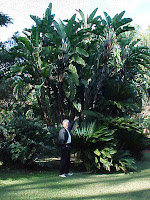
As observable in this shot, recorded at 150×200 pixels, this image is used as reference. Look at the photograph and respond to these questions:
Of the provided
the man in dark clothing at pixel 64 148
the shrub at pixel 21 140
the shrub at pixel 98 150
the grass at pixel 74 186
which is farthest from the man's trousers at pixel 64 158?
the shrub at pixel 98 150

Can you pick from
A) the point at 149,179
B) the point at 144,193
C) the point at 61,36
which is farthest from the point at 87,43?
the point at 144,193

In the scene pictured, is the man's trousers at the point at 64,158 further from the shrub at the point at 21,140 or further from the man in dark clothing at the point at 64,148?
the shrub at the point at 21,140

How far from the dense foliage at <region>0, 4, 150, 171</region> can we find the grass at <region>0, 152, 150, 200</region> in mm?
573

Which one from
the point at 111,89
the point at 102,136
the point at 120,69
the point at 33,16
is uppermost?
the point at 33,16

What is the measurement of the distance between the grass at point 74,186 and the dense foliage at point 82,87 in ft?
1.88

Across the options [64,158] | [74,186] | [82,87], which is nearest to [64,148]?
[64,158]

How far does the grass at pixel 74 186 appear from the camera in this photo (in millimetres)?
5398

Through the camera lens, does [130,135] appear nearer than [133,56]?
Yes

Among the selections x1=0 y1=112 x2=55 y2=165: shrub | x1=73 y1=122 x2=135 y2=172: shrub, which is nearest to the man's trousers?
x1=0 y1=112 x2=55 y2=165: shrub

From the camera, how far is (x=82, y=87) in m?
11.0

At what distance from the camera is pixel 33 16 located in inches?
447

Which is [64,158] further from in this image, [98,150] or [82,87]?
[82,87]

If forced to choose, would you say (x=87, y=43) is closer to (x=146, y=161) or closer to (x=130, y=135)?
(x=130, y=135)

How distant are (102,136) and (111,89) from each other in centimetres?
271
